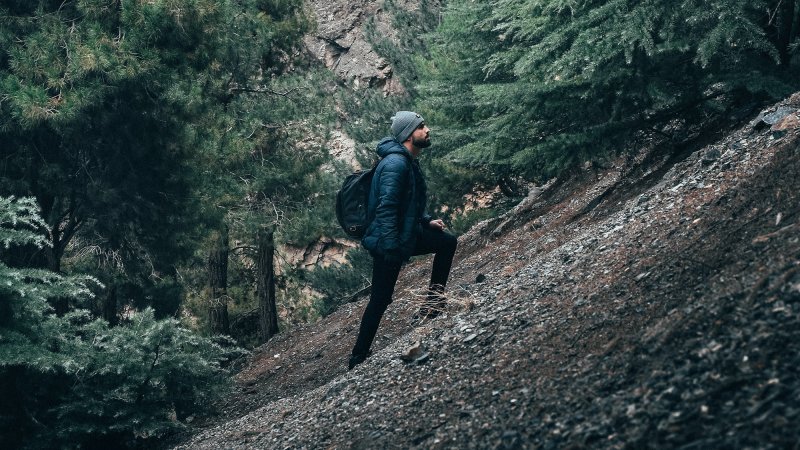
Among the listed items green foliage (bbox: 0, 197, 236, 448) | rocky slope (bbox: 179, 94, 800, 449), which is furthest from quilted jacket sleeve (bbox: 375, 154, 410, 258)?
green foliage (bbox: 0, 197, 236, 448)

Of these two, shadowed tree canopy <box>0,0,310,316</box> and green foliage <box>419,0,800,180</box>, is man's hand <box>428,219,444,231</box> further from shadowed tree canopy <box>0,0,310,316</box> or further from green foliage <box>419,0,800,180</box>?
shadowed tree canopy <box>0,0,310,316</box>

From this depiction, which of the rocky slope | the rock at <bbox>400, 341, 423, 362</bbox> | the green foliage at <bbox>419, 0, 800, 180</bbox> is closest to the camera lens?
the rocky slope

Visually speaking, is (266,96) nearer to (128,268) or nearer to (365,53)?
(128,268)

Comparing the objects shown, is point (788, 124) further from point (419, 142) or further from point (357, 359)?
point (357, 359)

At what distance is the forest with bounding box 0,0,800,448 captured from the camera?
9.42m

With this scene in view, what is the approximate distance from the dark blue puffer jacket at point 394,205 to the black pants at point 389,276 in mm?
140

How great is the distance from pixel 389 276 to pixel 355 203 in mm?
599

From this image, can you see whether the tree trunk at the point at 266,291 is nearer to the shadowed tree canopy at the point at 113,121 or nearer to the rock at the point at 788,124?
the shadowed tree canopy at the point at 113,121

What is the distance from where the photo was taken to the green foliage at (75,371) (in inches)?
357

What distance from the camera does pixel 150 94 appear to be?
12.4 m

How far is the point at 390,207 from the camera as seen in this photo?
22.8 feet

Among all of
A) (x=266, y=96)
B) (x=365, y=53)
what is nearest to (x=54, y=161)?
(x=266, y=96)

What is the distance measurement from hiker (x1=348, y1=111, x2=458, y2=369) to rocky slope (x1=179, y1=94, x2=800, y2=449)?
1.79 feet

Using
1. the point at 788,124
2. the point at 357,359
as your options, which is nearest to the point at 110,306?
the point at 357,359
